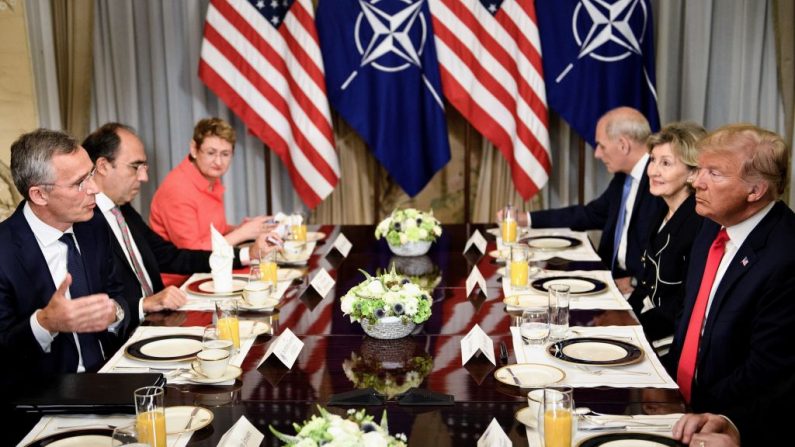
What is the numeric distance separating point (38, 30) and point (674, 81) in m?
4.13

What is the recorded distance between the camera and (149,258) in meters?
3.54

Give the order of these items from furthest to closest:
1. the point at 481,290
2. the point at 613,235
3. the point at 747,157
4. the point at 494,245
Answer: the point at 613,235
the point at 494,245
the point at 481,290
the point at 747,157

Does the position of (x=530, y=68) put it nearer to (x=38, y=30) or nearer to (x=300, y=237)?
(x=300, y=237)

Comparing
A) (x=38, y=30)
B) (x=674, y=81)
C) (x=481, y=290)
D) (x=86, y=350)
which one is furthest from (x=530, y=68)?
(x=86, y=350)

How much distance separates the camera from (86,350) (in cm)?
279

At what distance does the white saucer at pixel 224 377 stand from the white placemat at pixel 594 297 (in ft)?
3.37

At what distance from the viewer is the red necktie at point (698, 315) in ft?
8.52

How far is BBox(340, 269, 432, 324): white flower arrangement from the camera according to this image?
2.56 m

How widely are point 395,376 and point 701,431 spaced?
0.77m

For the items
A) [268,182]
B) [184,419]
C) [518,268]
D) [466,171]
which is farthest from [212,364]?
[466,171]

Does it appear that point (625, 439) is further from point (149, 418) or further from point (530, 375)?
point (149, 418)

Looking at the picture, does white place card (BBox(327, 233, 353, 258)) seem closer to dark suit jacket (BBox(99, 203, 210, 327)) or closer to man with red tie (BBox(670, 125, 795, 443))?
dark suit jacket (BBox(99, 203, 210, 327))

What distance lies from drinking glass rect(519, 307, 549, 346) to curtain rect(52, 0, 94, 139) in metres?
4.07

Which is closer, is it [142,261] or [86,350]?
[86,350]
